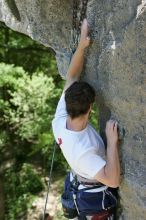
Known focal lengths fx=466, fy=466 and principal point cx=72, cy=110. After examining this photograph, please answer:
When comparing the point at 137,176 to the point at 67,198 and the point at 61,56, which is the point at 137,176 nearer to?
the point at 67,198

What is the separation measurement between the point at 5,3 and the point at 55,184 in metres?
7.24

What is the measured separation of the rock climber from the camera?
3.52 meters

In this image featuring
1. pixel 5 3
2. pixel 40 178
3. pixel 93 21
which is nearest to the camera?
pixel 93 21

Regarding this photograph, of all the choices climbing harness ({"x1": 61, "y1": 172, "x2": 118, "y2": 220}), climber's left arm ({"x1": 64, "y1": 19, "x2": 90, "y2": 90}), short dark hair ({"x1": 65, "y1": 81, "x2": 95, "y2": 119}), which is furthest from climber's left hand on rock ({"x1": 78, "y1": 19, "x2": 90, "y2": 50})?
climbing harness ({"x1": 61, "y1": 172, "x2": 118, "y2": 220})

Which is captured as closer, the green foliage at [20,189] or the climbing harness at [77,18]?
the climbing harness at [77,18]

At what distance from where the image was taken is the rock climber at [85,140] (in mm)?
3523

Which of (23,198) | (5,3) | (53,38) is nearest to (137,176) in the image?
(53,38)

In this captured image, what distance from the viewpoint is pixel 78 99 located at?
11.4ft

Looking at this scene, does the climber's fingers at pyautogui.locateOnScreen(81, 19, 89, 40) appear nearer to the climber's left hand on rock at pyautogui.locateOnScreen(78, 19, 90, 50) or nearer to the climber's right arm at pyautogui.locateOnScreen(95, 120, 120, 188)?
the climber's left hand on rock at pyautogui.locateOnScreen(78, 19, 90, 50)

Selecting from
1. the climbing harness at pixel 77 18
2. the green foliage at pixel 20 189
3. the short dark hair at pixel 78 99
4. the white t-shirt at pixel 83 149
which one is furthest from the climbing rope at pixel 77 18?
the green foliage at pixel 20 189

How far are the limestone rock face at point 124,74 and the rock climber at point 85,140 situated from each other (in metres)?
0.11

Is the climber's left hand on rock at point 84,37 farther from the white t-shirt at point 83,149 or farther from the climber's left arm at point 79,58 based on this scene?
the white t-shirt at point 83,149

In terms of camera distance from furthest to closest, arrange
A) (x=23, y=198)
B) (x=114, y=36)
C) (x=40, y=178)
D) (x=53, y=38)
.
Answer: (x=40, y=178), (x=23, y=198), (x=53, y=38), (x=114, y=36)

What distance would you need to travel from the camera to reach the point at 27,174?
11.6 meters
